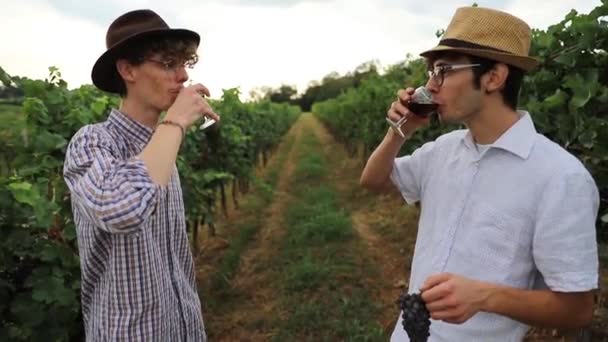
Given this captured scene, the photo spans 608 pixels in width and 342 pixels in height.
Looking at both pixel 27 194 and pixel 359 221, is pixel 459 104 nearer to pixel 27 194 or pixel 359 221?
pixel 27 194

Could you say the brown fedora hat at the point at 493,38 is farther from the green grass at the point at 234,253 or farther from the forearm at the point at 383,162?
the green grass at the point at 234,253

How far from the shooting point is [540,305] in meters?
1.53

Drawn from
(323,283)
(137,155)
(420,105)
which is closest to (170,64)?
(137,155)

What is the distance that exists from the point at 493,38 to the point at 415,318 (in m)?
0.97

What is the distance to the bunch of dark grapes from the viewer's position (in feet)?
4.25

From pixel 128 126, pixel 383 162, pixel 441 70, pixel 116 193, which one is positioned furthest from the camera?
pixel 383 162

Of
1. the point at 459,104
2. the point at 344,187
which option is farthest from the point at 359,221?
the point at 459,104

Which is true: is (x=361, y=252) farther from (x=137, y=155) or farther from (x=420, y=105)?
(x=137, y=155)

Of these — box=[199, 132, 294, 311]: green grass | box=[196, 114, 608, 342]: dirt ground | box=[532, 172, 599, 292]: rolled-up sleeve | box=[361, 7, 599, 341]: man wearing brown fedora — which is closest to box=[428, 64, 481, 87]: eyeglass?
box=[361, 7, 599, 341]: man wearing brown fedora

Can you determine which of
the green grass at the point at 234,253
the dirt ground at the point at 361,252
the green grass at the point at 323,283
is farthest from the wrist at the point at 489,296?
the green grass at the point at 234,253

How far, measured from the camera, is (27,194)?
265 centimetres

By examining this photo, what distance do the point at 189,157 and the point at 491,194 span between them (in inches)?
214

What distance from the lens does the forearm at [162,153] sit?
153 cm

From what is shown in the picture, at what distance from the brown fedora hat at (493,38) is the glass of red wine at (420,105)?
16 centimetres
